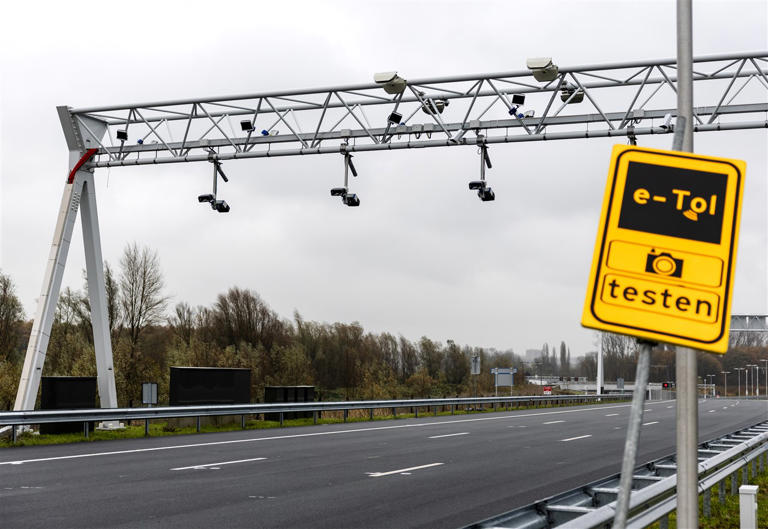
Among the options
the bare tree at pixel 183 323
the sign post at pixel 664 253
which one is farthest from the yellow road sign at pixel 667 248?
the bare tree at pixel 183 323

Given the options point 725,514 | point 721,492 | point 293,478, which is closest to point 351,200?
point 293,478

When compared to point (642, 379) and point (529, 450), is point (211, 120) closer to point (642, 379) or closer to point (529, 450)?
point (529, 450)

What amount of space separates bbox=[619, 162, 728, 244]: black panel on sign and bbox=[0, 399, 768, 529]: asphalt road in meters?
7.38

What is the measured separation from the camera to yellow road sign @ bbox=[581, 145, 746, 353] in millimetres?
3373

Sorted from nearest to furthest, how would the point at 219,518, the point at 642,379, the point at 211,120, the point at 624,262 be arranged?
1. the point at 642,379
2. the point at 624,262
3. the point at 219,518
4. the point at 211,120

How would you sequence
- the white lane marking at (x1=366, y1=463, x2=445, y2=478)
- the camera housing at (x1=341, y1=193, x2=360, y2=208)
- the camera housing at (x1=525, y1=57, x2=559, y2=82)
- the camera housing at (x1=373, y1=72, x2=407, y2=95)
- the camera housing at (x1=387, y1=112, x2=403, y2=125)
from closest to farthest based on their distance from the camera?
the white lane marking at (x1=366, y1=463, x2=445, y2=478), the camera housing at (x1=525, y1=57, x2=559, y2=82), the camera housing at (x1=373, y1=72, x2=407, y2=95), the camera housing at (x1=387, y1=112, x2=403, y2=125), the camera housing at (x1=341, y1=193, x2=360, y2=208)

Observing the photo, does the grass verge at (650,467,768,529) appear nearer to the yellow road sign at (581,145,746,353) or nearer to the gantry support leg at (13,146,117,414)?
the yellow road sign at (581,145,746,353)

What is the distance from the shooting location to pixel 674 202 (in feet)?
11.7

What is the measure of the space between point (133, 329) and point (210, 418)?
40.4 metres

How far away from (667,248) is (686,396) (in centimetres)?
117

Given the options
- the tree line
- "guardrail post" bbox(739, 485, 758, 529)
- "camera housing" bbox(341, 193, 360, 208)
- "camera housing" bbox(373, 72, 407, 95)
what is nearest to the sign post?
"guardrail post" bbox(739, 485, 758, 529)

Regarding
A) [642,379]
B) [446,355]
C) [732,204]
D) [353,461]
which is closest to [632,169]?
[732,204]

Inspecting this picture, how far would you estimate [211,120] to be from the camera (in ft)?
83.5

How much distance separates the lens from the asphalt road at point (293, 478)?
34.8 ft
